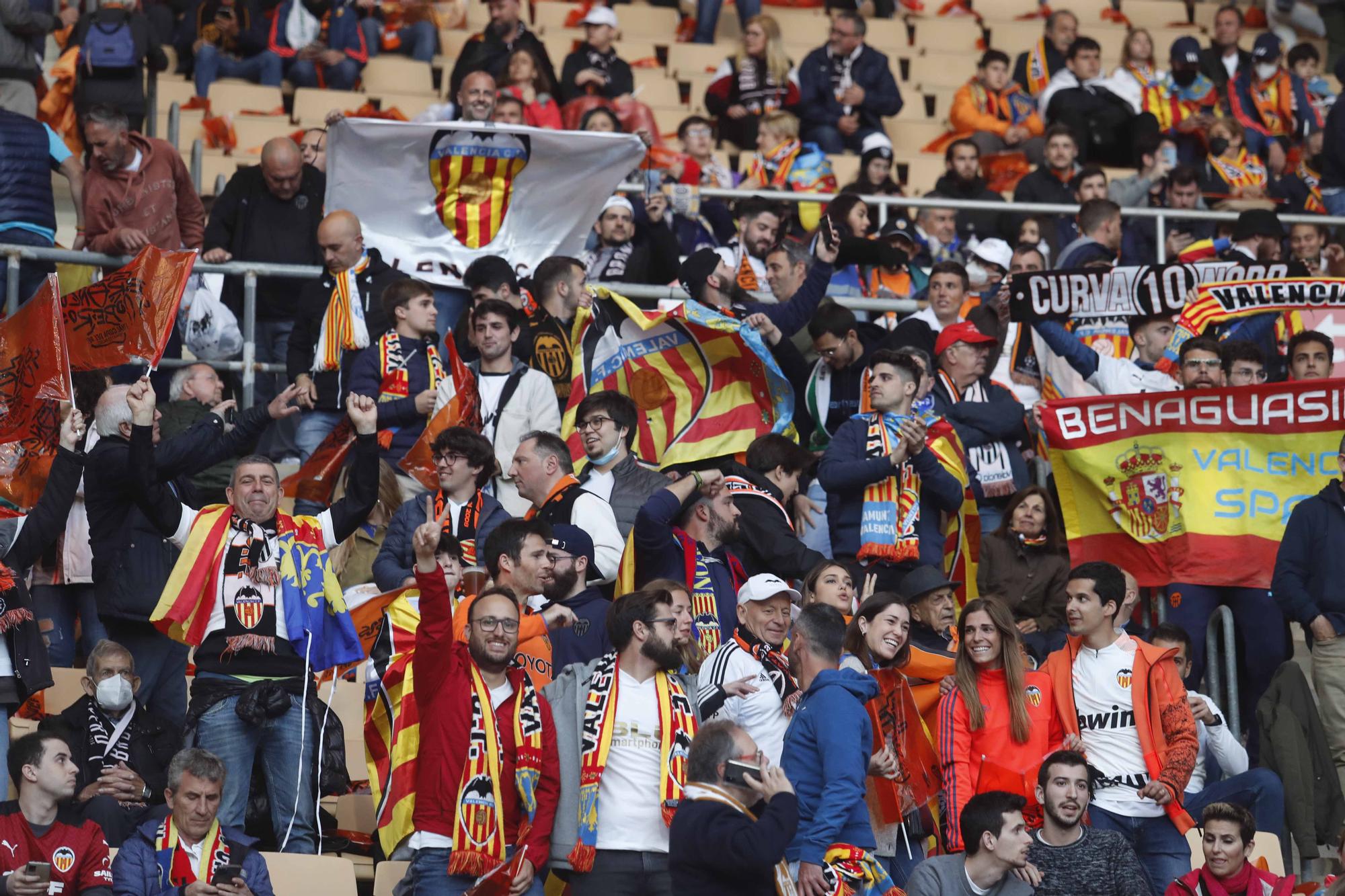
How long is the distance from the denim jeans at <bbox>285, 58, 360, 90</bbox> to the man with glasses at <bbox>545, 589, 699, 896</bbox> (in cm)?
998

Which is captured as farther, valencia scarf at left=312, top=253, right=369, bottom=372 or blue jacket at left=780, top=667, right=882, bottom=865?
valencia scarf at left=312, top=253, right=369, bottom=372

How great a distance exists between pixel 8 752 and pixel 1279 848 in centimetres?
525

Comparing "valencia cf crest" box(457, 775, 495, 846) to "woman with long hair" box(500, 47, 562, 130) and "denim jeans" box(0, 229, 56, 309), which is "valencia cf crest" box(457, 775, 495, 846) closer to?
"denim jeans" box(0, 229, 56, 309)

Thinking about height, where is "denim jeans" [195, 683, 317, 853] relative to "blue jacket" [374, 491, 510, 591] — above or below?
below

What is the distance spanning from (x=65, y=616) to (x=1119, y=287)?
5920 millimetres

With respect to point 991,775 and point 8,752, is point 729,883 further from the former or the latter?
point 8,752

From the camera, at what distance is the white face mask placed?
913cm

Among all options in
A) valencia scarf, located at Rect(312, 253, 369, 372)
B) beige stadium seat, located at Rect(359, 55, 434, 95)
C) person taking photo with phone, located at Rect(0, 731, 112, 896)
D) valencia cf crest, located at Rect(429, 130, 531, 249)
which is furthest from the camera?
beige stadium seat, located at Rect(359, 55, 434, 95)

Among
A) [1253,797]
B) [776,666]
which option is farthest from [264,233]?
[1253,797]

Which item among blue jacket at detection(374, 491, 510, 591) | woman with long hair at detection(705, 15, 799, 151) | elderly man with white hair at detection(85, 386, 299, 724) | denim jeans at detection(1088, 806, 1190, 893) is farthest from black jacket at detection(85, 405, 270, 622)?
woman with long hair at detection(705, 15, 799, 151)

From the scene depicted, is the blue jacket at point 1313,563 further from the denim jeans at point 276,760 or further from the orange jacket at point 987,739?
the denim jeans at point 276,760

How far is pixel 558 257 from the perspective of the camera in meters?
11.9

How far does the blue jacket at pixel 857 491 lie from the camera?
1066 centimetres

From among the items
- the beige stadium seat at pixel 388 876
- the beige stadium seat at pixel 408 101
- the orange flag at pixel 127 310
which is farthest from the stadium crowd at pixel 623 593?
the beige stadium seat at pixel 408 101
